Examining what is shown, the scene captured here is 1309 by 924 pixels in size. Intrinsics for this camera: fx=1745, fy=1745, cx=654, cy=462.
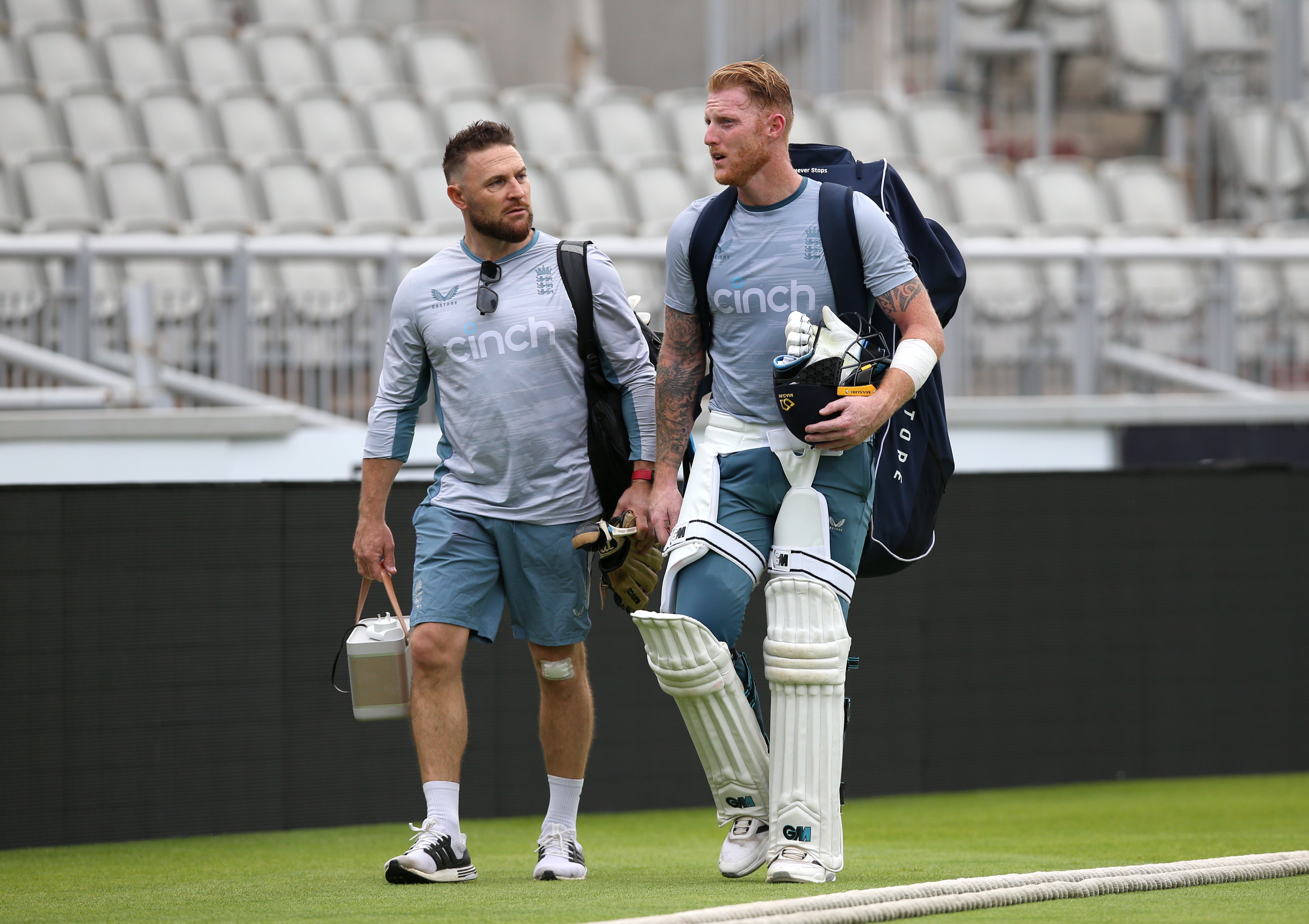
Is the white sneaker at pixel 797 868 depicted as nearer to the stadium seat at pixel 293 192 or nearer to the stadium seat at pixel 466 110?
the stadium seat at pixel 293 192

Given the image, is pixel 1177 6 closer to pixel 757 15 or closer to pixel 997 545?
pixel 757 15

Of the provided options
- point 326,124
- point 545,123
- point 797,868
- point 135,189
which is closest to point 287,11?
point 326,124

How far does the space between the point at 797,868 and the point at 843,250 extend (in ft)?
4.85

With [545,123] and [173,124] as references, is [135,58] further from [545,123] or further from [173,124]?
[545,123]

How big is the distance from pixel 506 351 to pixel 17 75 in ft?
30.8

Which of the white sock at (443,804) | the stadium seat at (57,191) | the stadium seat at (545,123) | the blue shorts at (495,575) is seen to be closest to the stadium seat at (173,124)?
the stadium seat at (57,191)

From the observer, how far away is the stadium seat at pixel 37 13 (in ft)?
42.5

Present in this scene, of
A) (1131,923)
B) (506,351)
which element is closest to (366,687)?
(506,351)

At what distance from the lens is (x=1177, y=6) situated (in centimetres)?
1609

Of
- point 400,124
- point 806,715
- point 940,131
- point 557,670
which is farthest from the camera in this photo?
point 940,131

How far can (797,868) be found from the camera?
411 centimetres

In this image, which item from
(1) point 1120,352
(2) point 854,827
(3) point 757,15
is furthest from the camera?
(3) point 757,15

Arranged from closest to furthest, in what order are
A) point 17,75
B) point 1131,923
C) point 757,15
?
point 1131,923 < point 17,75 < point 757,15

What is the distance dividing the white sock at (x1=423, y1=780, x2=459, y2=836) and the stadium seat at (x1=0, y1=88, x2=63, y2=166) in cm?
821
